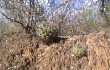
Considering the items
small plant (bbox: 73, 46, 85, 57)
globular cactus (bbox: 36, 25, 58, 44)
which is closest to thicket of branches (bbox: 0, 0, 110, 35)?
globular cactus (bbox: 36, 25, 58, 44)

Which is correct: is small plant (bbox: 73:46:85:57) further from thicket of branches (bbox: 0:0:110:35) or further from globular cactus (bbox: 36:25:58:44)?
thicket of branches (bbox: 0:0:110:35)

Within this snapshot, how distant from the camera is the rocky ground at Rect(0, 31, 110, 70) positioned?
A: 10.1 meters

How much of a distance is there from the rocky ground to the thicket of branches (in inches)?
36.4

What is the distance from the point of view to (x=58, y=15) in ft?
44.4

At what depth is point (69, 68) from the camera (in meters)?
10.1

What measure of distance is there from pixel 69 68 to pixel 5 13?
150 inches

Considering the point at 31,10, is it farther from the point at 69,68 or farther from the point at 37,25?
the point at 69,68

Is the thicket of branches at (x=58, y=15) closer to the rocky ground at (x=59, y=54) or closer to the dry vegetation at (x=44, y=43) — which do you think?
the dry vegetation at (x=44, y=43)

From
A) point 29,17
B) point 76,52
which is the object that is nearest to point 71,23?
point 29,17

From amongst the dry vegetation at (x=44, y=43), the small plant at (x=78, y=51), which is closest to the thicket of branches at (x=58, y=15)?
the dry vegetation at (x=44, y=43)

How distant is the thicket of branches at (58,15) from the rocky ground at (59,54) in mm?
923

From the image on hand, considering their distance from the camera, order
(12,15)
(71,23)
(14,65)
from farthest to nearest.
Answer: (71,23), (12,15), (14,65)

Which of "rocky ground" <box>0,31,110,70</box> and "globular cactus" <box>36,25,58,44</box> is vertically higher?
"globular cactus" <box>36,25,58,44</box>

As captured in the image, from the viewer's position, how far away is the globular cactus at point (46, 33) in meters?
10.9
